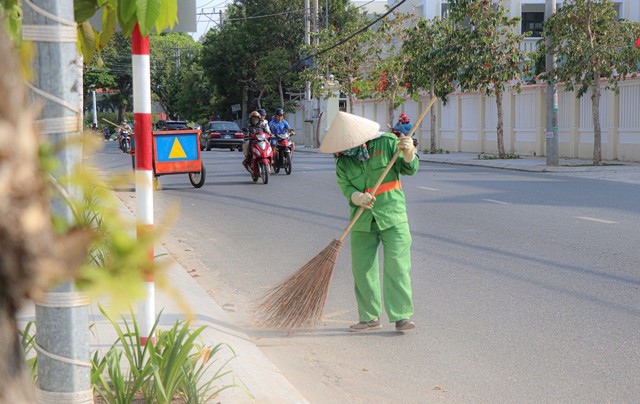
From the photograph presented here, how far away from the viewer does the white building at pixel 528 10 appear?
48.4m

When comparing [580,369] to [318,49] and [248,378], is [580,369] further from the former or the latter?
[318,49]

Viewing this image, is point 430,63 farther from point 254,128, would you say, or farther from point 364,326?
point 364,326

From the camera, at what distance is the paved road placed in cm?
507

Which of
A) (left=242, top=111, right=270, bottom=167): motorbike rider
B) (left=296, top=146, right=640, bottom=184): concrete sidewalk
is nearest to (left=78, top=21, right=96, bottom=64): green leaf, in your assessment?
(left=242, top=111, right=270, bottom=167): motorbike rider

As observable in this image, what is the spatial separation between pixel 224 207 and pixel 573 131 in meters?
16.6

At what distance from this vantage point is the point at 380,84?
42.2 m

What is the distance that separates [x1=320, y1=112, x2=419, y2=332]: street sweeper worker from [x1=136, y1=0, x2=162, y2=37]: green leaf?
391 cm

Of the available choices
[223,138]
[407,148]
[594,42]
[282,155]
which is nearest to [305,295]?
[407,148]

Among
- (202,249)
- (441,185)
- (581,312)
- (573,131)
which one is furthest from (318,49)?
(581,312)

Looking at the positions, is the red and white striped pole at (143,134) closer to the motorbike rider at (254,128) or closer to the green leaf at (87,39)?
the green leaf at (87,39)

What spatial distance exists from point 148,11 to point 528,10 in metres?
51.9

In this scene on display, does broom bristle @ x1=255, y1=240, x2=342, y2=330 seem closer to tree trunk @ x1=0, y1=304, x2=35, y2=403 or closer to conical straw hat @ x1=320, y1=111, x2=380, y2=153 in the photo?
conical straw hat @ x1=320, y1=111, x2=380, y2=153

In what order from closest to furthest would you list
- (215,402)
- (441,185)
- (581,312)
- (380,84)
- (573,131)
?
1. (215,402)
2. (581,312)
3. (441,185)
4. (573,131)
5. (380,84)

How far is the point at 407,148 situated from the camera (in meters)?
5.95
